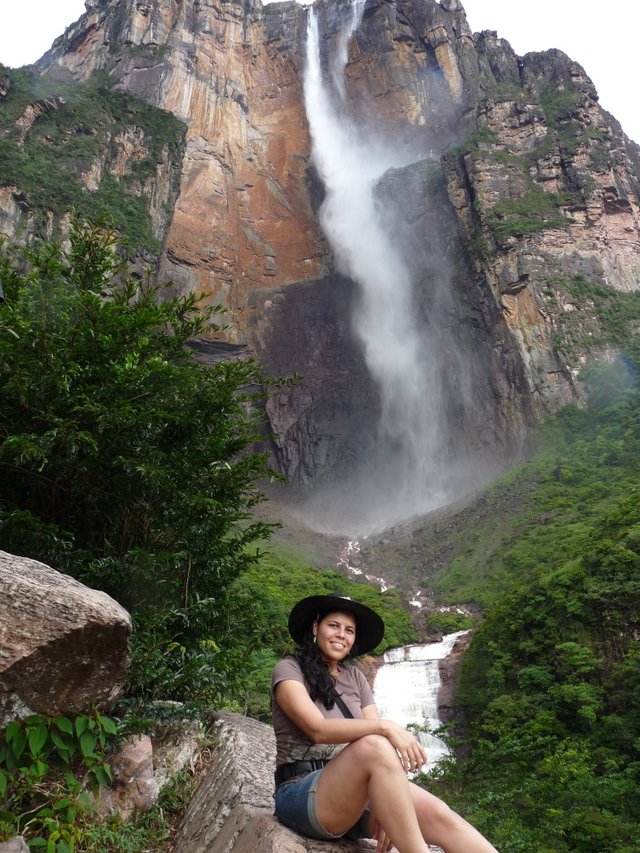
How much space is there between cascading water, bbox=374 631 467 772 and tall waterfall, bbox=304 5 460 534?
68.4 ft

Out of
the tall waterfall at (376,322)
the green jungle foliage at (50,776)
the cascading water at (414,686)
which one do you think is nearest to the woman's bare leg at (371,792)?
the green jungle foliage at (50,776)

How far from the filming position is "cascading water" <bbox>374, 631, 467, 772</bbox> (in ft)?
57.0

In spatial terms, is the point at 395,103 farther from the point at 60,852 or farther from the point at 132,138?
the point at 60,852

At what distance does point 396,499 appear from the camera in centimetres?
4653

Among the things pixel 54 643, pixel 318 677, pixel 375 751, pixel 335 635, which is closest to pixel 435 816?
pixel 375 751

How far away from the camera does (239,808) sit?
3092 mm

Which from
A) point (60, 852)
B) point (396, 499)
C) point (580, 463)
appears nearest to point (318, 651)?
point (60, 852)

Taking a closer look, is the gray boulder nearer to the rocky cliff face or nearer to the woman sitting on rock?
the woman sitting on rock

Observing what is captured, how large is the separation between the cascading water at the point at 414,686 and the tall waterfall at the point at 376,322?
68.4 ft

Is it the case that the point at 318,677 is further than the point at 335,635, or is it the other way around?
the point at 335,635

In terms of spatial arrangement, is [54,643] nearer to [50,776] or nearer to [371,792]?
[50,776]

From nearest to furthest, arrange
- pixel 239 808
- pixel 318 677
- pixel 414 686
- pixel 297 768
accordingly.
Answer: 1. pixel 297 768
2. pixel 318 677
3. pixel 239 808
4. pixel 414 686

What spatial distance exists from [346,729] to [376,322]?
5212 centimetres

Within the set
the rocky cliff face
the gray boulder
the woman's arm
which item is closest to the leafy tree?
the gray boulder
